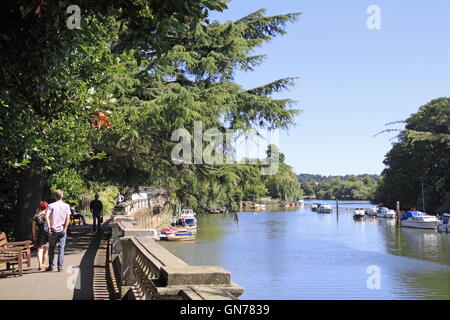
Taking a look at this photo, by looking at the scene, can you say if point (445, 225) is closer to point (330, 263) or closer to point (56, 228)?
point (330, 263)

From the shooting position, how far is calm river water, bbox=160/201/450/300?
917 inches

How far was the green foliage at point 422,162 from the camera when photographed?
6347 cm

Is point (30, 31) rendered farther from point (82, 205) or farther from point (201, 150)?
point (82, 205)

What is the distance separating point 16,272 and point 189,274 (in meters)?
6.96

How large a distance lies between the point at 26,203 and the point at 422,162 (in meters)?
67.8

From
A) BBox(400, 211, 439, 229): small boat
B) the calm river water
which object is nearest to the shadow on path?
the calm river water

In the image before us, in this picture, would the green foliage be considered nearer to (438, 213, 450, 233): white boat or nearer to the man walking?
(438, 213, 450, 233): white boat

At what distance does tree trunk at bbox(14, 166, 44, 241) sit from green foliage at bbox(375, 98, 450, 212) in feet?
165

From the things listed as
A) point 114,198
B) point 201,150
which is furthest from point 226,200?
point 114,198

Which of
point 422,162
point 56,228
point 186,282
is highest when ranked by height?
point 422,162

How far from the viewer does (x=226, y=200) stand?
59.9 feet

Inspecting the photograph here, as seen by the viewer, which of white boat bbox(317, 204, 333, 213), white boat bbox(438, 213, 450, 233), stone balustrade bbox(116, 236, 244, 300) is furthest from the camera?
white boat bbox(317, 204, 333, 213)

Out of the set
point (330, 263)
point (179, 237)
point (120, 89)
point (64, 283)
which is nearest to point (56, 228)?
point (64, 283)

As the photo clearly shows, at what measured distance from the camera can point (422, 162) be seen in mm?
74938
